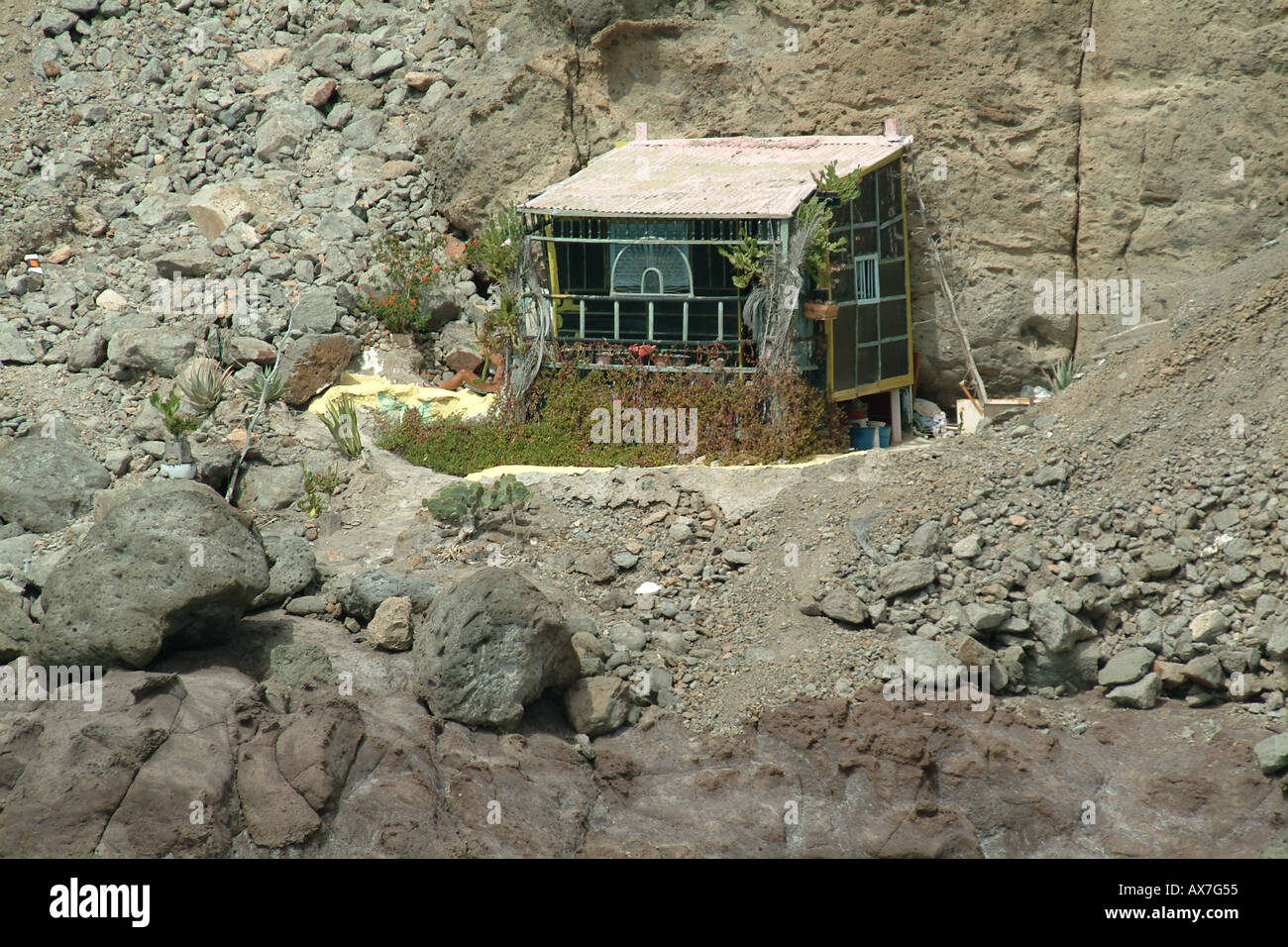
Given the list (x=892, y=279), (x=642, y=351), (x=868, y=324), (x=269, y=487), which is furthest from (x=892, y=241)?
(x=269, y=487)

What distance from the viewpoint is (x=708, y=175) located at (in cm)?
1443

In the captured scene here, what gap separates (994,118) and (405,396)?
25.9ft

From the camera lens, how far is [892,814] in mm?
8406

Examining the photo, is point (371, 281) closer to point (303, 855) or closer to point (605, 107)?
point (605, 107)

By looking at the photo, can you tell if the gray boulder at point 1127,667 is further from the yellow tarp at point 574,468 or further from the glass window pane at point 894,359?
the glass window pane at point 894,359

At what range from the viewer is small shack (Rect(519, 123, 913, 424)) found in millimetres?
13375

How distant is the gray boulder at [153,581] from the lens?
8.73 metres

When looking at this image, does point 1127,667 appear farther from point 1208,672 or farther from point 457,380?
point 457,380

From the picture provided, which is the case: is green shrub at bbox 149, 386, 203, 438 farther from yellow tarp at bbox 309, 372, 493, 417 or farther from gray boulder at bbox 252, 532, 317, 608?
gray boulder at bbox 252, 532, 317, 608

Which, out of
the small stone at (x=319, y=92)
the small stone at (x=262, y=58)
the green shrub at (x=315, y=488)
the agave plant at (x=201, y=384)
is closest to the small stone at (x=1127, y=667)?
the green shrub at (x=315, y=488)

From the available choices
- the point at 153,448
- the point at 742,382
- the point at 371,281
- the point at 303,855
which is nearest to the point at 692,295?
the point at 742,382

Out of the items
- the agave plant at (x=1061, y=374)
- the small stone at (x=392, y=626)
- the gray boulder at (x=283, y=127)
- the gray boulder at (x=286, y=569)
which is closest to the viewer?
the small stone at (x=392, y=626)

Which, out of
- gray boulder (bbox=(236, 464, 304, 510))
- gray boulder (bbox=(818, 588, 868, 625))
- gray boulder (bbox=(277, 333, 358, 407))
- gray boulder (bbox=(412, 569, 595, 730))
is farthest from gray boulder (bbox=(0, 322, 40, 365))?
gray boulder (bbox=(818, 588, 868, 625))

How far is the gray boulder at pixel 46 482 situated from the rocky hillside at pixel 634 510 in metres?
0.04
